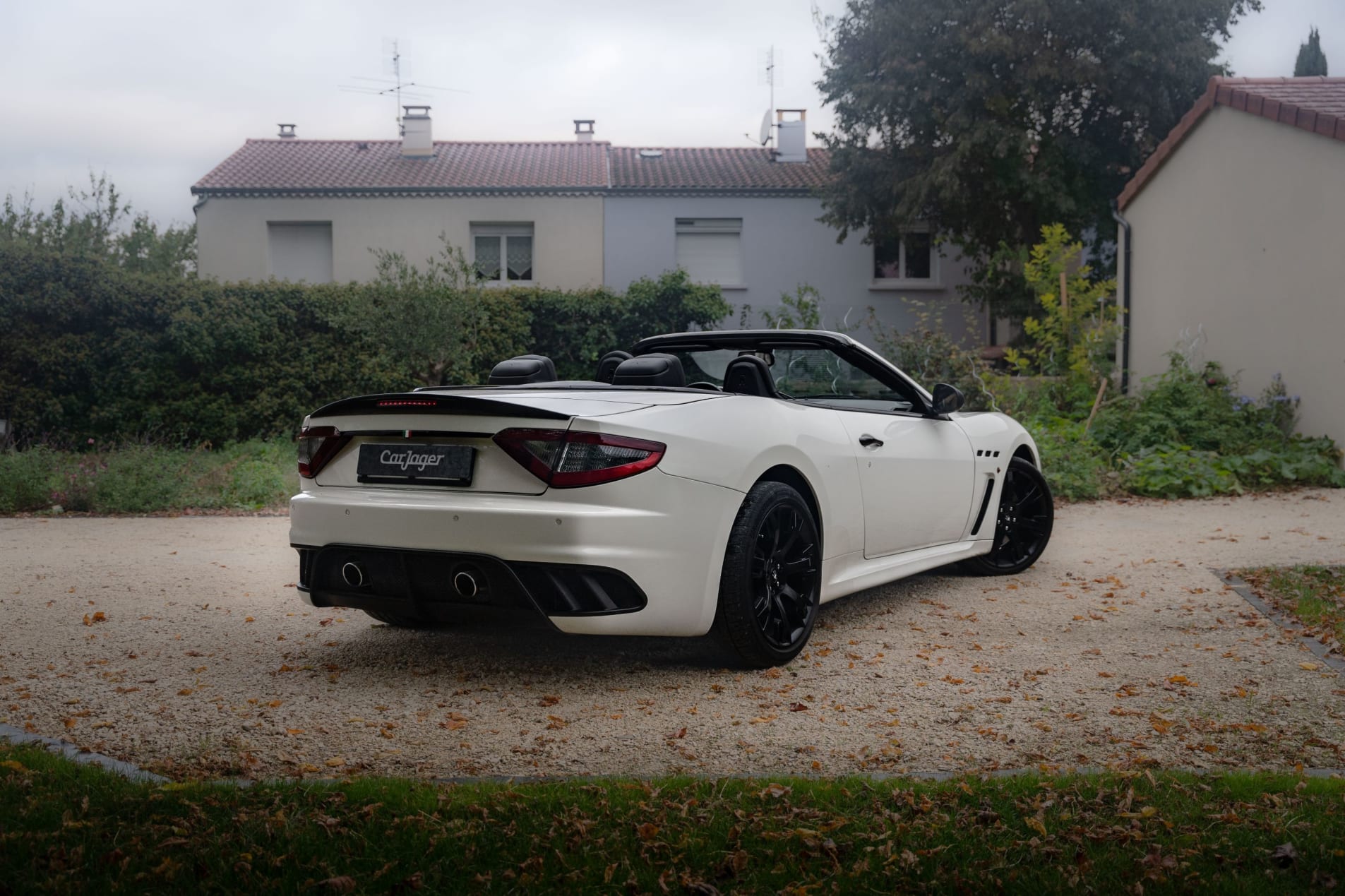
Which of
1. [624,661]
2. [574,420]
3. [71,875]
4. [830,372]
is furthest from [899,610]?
[71,875]

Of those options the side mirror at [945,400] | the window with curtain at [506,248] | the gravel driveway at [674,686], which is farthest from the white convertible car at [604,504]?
the window with curtain at [506,248]

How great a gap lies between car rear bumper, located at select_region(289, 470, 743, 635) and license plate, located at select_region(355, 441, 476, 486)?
0.16 ft

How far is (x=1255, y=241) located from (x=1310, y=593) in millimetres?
9621

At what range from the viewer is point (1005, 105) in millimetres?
22797

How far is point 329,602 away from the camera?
4.51 meters

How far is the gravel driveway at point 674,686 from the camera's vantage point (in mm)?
3643

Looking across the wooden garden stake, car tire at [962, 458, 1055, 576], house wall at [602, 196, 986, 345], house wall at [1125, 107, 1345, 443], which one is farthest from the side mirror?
house wall at [602, 196, 986, 345]

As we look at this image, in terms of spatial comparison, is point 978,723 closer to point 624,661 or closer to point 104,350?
point 624,661

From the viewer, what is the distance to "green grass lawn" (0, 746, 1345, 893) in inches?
102

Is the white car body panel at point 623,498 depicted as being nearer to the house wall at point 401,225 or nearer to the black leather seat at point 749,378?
the black leather seat at point 749,378

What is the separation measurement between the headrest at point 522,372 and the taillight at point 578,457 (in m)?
1.33

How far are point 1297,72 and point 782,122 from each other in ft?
45.5

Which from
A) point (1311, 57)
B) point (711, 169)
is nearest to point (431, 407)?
point (711, 169)

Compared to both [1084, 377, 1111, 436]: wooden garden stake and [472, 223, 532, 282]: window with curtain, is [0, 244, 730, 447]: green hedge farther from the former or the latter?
[472, 223, 532, 282]: window with curtain
